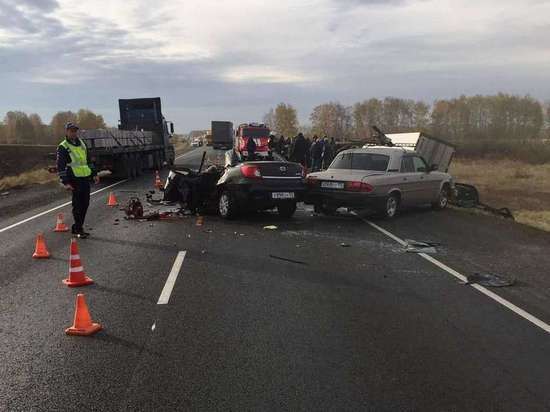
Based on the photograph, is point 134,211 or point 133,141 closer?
point 134,211

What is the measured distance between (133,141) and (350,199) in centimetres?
1638

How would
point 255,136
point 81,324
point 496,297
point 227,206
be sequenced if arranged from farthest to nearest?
point 255,136, point 227,206, point 496,297, point 81,324

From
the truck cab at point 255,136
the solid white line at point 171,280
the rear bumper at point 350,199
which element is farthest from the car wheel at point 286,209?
the truck cab at point 255,136

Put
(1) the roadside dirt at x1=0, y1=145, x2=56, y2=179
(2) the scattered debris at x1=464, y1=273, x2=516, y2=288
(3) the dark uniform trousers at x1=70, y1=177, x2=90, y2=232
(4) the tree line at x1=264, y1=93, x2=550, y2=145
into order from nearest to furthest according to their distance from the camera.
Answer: (2) the scattered debris at x1=464, y1=273, x2=516, y2=288, (3) the dark uniform trousers at x1=70, y1=177, x2=90, y2=232, (1) the roadside dirt at x1=0, y1=145, x2=56, y2=179, (4) the tree line at x1=264, y1=93, x2=550, y2=145

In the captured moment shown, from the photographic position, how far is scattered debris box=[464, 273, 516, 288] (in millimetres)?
6766

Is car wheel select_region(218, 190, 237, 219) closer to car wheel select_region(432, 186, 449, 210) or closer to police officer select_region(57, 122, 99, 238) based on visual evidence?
police officer select_region(57, 122, 99, 238)

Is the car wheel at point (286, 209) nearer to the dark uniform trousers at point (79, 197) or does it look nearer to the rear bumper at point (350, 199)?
the rear bumper at point (350, 199)

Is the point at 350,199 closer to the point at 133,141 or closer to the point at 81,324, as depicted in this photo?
the point at 81,324

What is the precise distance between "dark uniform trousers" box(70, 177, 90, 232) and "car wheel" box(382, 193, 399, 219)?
20.9ft

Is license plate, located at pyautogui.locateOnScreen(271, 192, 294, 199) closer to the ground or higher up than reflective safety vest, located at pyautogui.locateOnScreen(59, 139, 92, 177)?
closer to the ground

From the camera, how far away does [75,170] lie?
32.2 ft

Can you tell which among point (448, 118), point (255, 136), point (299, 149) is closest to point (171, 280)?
point (299, 149)

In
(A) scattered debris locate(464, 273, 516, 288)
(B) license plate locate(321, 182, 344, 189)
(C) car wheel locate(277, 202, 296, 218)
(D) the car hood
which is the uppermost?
(D) the car hood

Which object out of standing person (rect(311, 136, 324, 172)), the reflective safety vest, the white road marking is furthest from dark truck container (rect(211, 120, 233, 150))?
the white road marking
